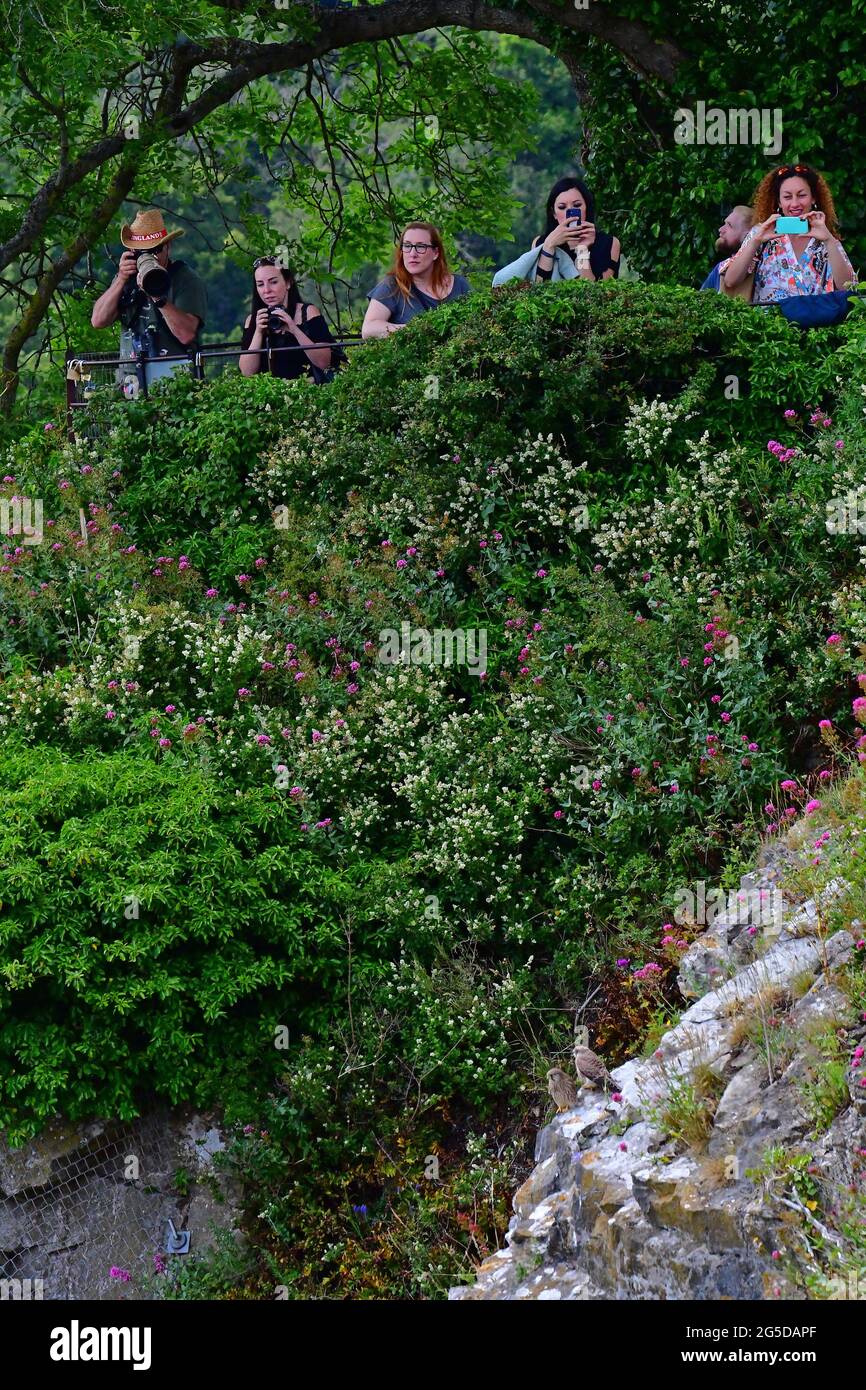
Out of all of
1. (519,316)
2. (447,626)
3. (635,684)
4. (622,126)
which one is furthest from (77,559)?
(622,126)

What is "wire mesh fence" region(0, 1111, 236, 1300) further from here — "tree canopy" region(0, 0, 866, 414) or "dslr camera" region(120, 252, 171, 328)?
"tree canopy" region(0, 0, 866, 414)

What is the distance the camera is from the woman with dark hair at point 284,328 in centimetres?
1138

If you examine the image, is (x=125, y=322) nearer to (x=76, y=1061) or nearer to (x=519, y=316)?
(x=519, y=316)

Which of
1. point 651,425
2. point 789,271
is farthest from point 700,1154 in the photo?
point 789,271

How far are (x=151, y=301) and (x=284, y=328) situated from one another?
1.02m

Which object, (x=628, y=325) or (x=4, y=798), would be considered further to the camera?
(x=628, y=325)

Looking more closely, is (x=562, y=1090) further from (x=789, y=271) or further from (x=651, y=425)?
(x=789, y=271)

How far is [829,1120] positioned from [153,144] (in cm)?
1011

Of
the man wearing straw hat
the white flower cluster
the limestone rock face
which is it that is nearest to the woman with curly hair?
the white flower cluster

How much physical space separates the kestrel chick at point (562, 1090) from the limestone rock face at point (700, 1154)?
63 millimetres

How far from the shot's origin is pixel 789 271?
→ 10.3 m

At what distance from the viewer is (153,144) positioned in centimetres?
1284

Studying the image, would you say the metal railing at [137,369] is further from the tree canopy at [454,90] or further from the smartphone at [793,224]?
the smartphone at [793,224]

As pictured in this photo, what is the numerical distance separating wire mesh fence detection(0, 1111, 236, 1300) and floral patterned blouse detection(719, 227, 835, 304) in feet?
20.2
